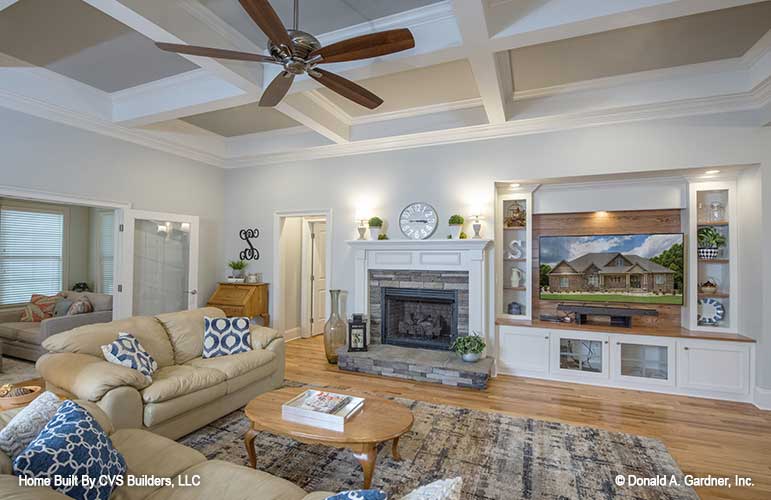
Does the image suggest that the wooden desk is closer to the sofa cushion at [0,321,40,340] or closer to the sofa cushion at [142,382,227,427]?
the sofa cushion at [0,321,40,340]

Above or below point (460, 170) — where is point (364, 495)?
below

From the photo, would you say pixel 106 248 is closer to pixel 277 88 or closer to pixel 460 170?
pixel 277 88

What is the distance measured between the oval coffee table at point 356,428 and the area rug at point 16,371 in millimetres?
3653

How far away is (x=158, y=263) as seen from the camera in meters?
5.34

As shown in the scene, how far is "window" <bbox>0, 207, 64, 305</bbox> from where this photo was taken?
20.8 feet

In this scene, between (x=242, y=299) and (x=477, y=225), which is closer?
(x=477, y=225)

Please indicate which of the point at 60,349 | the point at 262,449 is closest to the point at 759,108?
the point at 262,449

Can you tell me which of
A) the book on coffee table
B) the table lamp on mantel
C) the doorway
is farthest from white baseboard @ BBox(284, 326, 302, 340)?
the book on coffee table

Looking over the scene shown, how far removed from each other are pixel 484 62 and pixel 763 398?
4077 millimetres

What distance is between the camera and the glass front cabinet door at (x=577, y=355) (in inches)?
169

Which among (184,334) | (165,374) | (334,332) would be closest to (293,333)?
(334,332)

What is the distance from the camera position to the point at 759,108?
366 cm

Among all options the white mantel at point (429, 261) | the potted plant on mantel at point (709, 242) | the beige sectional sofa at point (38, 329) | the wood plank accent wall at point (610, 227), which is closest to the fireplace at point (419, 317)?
the white mantel at point (429, 261)

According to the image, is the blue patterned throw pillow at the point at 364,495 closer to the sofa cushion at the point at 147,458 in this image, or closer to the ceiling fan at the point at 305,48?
the sofa cushion at the point at 147,458
